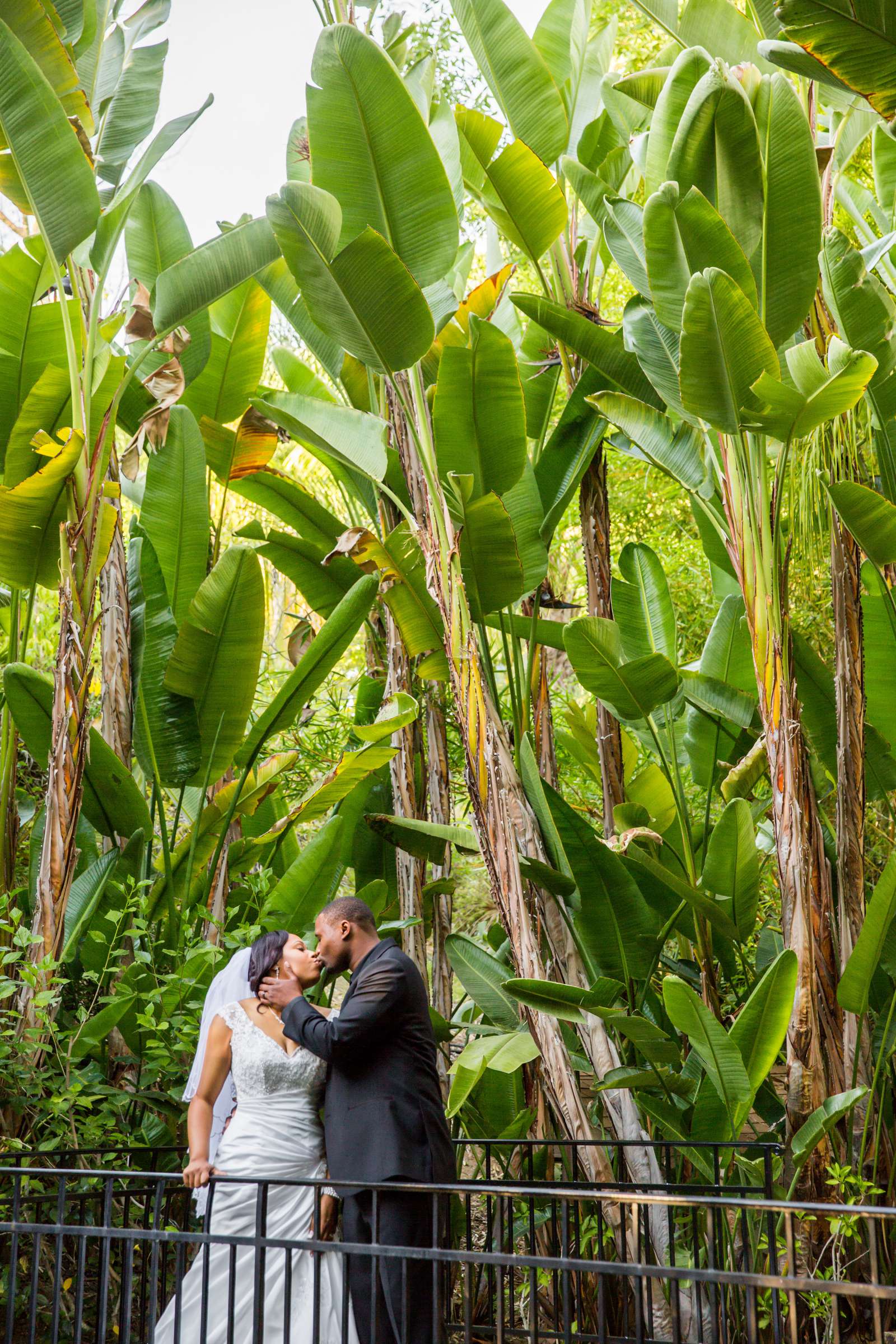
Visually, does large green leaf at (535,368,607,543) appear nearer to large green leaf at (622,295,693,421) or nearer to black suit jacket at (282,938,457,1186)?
large green leaf at (622,295,693,421)

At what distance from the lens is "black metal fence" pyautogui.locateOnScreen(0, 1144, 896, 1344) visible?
2531mm

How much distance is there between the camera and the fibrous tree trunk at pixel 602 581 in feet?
15.7

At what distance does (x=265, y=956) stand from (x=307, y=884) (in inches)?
54.4

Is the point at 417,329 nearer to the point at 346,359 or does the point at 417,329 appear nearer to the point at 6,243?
the point at 346,359

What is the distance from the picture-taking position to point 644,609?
5.05m

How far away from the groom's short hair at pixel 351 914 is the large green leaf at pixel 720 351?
6.47 feet

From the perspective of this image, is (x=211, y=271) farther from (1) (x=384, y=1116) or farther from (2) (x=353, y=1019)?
(1) (x=384, y=1116)

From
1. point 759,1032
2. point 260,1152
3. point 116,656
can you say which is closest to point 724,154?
point 759,1032

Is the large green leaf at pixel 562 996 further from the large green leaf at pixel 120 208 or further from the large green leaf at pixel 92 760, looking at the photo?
the large green leaf at pixel 120 208

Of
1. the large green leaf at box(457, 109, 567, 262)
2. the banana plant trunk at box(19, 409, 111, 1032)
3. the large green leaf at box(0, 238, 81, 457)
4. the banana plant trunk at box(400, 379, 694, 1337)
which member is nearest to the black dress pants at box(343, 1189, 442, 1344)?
the banana plant trunk at box(400, 379, 694, 1337)

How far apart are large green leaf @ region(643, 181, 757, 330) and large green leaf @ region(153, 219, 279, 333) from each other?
171 cm

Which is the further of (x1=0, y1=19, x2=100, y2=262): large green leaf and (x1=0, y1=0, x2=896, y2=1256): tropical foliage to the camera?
(x1=0, y1=19, x2=100, y2=262): large green leaf

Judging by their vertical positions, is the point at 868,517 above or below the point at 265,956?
above

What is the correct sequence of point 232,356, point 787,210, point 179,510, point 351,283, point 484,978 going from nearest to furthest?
point 787,210, point 351,283, point 484,978, point 179,510, point 232,356
